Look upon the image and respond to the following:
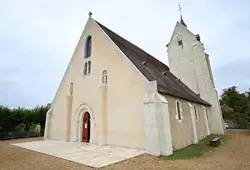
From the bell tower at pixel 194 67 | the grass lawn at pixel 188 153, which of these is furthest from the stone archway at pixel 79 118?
the bell tower at pixel 194 67

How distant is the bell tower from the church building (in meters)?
0.17

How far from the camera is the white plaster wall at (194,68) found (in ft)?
65.4

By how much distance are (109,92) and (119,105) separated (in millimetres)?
1558

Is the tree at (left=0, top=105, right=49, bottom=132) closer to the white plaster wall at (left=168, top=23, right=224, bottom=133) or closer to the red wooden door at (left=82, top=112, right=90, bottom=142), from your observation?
the red wooden door at (left=82, top=112, right=90, bottom=142)

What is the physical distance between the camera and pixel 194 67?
22375 mm

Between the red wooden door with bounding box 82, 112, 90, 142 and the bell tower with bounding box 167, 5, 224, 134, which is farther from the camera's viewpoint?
the bell tower with bounding box 167, 5, 224, 134

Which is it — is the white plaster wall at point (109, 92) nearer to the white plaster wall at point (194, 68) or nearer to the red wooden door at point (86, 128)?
the red wooden door at point (86, 128)

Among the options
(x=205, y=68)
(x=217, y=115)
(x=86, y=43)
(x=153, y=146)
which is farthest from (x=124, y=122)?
(x=205, y=68)

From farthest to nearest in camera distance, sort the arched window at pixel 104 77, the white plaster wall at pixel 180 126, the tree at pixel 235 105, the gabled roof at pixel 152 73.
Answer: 1. the tree at pixel 235 105
2. the arched window at pixel 104 77
3. the gabled roof at pixel 152 73
4. the white plaster wall at pixel 180 126

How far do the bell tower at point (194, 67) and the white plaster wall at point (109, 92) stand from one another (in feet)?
46.4

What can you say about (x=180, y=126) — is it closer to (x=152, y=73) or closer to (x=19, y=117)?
(x=152, y=73)

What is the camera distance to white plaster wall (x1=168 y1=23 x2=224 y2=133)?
65.4 feet

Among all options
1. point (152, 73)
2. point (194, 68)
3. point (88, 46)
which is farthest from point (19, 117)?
point (194, 68)

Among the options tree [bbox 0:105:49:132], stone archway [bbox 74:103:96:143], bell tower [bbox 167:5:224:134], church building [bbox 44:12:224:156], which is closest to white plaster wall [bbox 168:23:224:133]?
bell tower [bbox 167:5:224:134]
